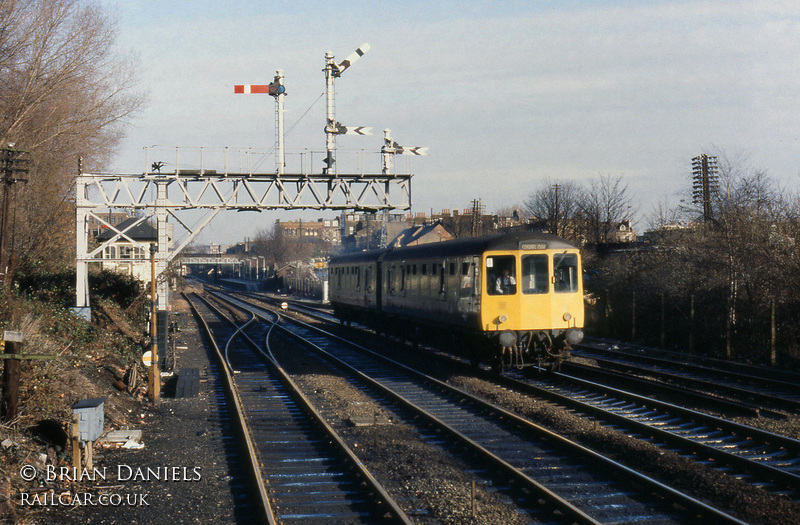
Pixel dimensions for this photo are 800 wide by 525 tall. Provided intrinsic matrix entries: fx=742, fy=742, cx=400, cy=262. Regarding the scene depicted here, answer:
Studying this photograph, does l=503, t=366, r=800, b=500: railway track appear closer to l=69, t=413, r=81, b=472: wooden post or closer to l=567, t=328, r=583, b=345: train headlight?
l=567, t=328, r=583, b=345: train headlight

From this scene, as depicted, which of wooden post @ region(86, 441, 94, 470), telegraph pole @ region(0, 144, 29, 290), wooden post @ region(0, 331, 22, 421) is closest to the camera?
wooden post @ region(0, 331, 22, 421)

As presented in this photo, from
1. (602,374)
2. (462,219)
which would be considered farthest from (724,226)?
(462,219)

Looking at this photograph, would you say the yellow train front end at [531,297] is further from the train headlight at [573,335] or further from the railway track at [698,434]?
the railway track at [698,434]

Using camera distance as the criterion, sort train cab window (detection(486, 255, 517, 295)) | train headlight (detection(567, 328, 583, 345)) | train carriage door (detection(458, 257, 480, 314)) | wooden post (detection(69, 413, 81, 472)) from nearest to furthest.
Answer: wooden post (detection(69, 413, 81, 472))
train cab window (detection(486, 255, 517, 295))
train headlight (detection(567, 328, 583, 345))
train carriage door (detection(458, 257, 480, 314))

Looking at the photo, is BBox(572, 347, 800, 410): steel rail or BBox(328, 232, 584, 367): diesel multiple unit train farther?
Answer: BBox(328, 232, 584, 367): diesel multiple unit train

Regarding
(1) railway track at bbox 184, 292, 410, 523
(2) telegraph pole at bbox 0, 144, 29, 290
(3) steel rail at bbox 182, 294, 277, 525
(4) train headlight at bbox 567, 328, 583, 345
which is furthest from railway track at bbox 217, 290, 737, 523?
(2) telegraph pole at bbox 0, 144, 29, 290

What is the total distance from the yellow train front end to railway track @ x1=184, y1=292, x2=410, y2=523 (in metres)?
4.15

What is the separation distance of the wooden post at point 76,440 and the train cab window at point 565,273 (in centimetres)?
917

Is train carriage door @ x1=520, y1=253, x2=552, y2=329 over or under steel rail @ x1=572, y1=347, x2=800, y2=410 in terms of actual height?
over

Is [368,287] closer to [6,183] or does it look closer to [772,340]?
[6,183]

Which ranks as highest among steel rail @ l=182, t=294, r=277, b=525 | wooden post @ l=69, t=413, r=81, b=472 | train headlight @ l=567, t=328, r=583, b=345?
train headlight @ l=567, t=328, r=583, b=345

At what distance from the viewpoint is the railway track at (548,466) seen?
264 inches

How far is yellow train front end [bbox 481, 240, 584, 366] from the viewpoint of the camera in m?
14.3

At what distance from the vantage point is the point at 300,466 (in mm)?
8641
